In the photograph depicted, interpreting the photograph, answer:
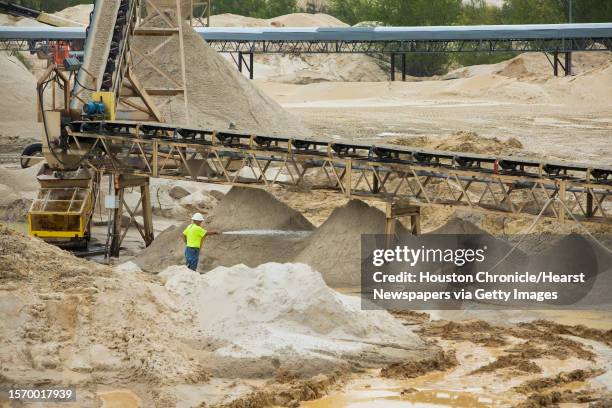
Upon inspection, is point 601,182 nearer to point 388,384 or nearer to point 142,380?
point 388,384

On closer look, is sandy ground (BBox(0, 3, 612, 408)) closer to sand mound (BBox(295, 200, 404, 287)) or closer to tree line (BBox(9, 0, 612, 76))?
sand mound (BBox(295, 200, 404, 287))

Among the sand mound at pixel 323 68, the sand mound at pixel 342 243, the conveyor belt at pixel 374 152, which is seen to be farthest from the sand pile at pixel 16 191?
the sand mound at pixel 323 68

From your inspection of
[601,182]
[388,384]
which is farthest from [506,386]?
[601,182]

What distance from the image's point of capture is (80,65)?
105 ft

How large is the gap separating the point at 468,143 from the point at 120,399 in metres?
20.6

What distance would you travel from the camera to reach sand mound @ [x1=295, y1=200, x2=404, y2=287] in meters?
25.4

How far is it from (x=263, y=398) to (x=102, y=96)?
46.6 ft

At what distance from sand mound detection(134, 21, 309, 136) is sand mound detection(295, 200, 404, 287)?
463 inches

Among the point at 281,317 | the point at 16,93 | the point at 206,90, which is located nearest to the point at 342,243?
the point at 281,317

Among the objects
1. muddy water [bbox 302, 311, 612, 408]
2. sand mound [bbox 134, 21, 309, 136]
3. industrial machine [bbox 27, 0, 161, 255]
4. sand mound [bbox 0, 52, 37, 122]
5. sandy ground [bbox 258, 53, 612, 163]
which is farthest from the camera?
sand mound [bbox 0, 52, 37, 122]

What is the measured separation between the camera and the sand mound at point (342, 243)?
25.4 meters

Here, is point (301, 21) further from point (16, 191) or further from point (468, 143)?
point (16, 191)

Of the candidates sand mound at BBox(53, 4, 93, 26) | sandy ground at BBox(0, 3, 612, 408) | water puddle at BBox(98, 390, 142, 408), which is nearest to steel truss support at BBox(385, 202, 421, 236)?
sandy ground at BBox(0, 3, 612, 408)

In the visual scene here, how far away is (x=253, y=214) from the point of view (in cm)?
2784
